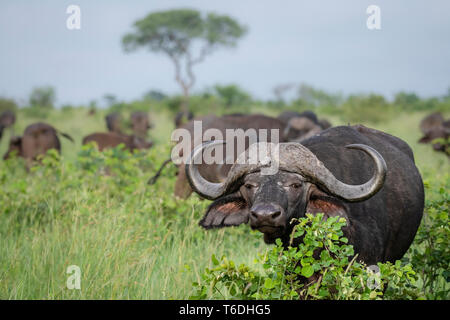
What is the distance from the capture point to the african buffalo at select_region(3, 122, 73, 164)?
12.7 m

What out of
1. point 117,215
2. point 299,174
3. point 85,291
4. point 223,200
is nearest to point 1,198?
point 117,215

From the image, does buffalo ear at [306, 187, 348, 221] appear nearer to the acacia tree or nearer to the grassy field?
the grassy field

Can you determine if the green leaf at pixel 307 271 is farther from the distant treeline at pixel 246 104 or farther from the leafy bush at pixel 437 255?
the distant treeline at pixel 246 104

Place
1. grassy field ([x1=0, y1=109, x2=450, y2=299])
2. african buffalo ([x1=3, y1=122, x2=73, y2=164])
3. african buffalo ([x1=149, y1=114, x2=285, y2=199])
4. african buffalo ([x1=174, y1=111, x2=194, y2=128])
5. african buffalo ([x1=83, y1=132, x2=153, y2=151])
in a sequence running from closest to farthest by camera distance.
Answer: grassy field ([x1=0, y1=109, x2=450, y2=299])
african buffalo ([x1=149, y1=114, x2=285, y2=199])
african buffalo ([x1=3, y1=122, x2=73, y2=164])
african buffalo ([x1=83, y1=132, x2=153, y2=151])
african buffalo ([x1=174, y1=111, x2=194, y2=128])

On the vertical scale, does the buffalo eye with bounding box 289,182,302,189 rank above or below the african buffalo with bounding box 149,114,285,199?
below

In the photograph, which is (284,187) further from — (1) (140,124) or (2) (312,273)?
(1) (140,124)

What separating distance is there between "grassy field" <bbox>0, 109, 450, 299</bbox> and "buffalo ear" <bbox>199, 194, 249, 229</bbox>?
30 cm

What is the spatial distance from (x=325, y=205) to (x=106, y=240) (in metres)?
1.92

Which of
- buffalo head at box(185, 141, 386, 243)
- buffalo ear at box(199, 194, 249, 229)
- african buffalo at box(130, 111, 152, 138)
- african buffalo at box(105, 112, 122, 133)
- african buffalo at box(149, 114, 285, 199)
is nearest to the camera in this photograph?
buffalo head at box(185, 141, 386, 243)

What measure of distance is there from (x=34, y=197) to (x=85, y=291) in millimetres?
3160

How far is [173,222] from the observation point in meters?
5.89

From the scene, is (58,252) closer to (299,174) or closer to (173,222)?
(173,222)

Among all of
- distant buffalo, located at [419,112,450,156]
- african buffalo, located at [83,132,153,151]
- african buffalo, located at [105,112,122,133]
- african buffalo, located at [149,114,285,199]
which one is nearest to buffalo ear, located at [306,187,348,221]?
african buffalo, located at [149,114,285,199]

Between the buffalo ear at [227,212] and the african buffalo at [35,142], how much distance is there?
966 cm
